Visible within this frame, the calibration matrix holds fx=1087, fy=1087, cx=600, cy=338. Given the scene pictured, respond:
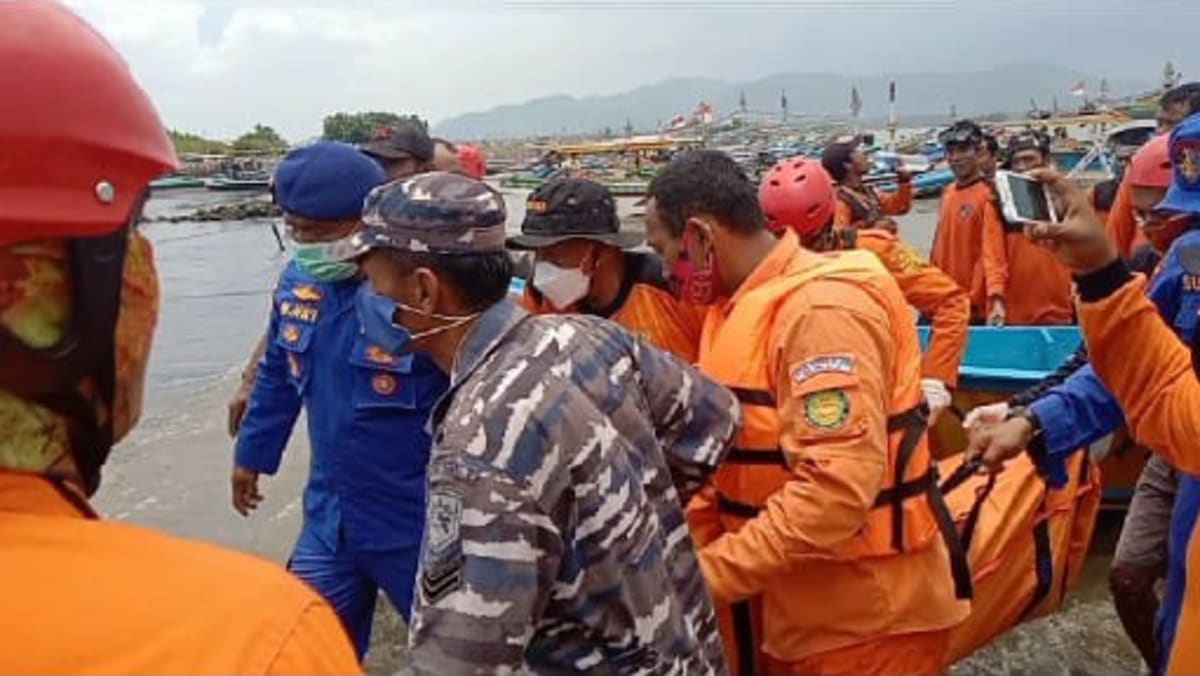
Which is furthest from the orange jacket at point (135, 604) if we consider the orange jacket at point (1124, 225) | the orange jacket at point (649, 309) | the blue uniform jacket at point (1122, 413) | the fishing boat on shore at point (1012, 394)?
the orange jacket at point (1124, 225)

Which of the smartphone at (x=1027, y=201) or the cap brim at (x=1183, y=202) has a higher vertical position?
the smartphone at (x=1027, y=201)

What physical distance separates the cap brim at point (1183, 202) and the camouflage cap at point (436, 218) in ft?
5.25

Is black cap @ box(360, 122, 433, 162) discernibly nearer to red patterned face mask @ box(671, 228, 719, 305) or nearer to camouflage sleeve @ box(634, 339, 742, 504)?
red patterned face mask @ box(671, 228, 719, 305)

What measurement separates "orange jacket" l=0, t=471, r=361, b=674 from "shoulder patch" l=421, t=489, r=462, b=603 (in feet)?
2.65

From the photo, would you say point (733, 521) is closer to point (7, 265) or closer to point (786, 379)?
point (786, 379)

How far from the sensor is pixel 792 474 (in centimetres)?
239

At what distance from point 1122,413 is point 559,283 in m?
1.75

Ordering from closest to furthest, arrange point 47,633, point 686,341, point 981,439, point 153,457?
1. point 47,633
2. point 981,439
3. point 686,341
4. point 153,457

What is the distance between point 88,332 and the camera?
1.01 meters

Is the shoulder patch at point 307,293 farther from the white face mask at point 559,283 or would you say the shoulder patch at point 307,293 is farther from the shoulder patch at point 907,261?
the shoulder patch at point 907,261

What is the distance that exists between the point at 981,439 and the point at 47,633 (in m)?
2.17

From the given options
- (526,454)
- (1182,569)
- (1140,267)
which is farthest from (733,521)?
(1140,267)

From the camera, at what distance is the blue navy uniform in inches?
131

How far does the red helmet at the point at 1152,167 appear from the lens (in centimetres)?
375
